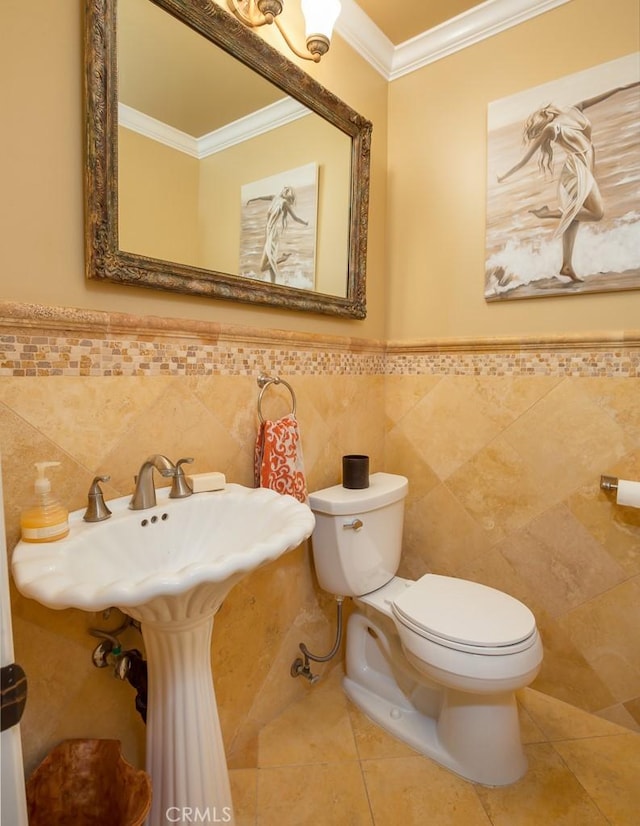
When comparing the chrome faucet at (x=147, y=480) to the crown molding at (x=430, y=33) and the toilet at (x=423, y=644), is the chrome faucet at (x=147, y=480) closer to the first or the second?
the toilet at (x=423, y=644)

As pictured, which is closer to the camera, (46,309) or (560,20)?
(46,309)

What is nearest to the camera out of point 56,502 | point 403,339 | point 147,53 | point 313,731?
point 56,502

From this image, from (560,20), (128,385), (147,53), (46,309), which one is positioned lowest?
(128,385)

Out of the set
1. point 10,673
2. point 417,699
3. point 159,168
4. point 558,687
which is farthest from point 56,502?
point 558,687

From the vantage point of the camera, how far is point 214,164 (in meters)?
1.15

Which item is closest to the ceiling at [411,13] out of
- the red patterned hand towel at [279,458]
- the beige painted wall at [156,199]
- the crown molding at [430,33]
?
the crown molding at [430,33]

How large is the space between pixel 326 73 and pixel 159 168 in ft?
2.71

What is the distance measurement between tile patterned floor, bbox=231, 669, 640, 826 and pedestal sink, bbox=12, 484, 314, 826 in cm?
32

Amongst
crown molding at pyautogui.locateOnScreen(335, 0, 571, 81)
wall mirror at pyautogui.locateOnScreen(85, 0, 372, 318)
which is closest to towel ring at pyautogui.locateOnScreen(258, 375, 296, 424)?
wall mirror at pyautogui.locateOnScreen(85, 0, 372, 318)

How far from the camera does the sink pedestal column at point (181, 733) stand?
87cm

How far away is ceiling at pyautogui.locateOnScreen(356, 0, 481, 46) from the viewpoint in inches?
57.7

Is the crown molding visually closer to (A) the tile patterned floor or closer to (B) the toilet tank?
(B) the toilet tank

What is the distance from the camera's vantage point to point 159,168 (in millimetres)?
1026

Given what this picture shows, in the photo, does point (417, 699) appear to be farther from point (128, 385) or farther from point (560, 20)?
point (560, 20)
